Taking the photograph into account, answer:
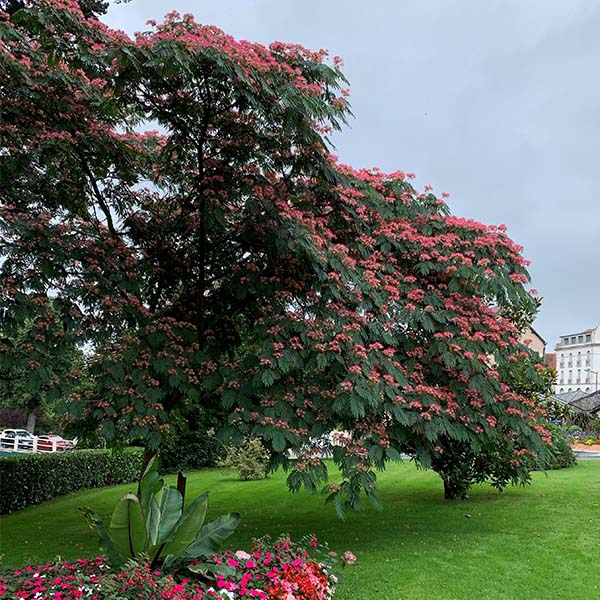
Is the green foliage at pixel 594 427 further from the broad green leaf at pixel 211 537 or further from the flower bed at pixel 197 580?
the broad green leaf at pixel 211 537

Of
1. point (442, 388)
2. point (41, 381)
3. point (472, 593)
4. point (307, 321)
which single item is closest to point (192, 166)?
point (307, 321)

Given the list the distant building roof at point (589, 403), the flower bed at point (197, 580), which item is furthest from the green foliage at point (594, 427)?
the flower bed at point (197, 580)

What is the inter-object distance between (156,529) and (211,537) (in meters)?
0.48

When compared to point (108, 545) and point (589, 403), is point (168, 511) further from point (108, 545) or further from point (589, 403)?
point (589, 403)

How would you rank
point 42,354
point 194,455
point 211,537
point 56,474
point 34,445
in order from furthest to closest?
point 34,445
point 194,455
point 56,474
point 42,354
point 211,537

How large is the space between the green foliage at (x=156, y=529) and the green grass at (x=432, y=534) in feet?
4.56

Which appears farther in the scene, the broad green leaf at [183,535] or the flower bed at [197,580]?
the broad green leaf at [183,535]

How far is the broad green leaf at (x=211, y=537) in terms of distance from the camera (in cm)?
521

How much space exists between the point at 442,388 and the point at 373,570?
2111 mm

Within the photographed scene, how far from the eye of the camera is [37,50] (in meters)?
6.89

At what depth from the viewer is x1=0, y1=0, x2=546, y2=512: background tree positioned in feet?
20.5

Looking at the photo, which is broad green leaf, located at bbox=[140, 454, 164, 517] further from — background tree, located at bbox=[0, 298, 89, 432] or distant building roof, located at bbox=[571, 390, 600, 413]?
distant building roof, located at bbox=[571, 390, 600, 413]

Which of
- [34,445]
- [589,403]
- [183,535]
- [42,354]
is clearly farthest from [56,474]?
[589,403]

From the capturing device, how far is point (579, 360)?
7306 cm
